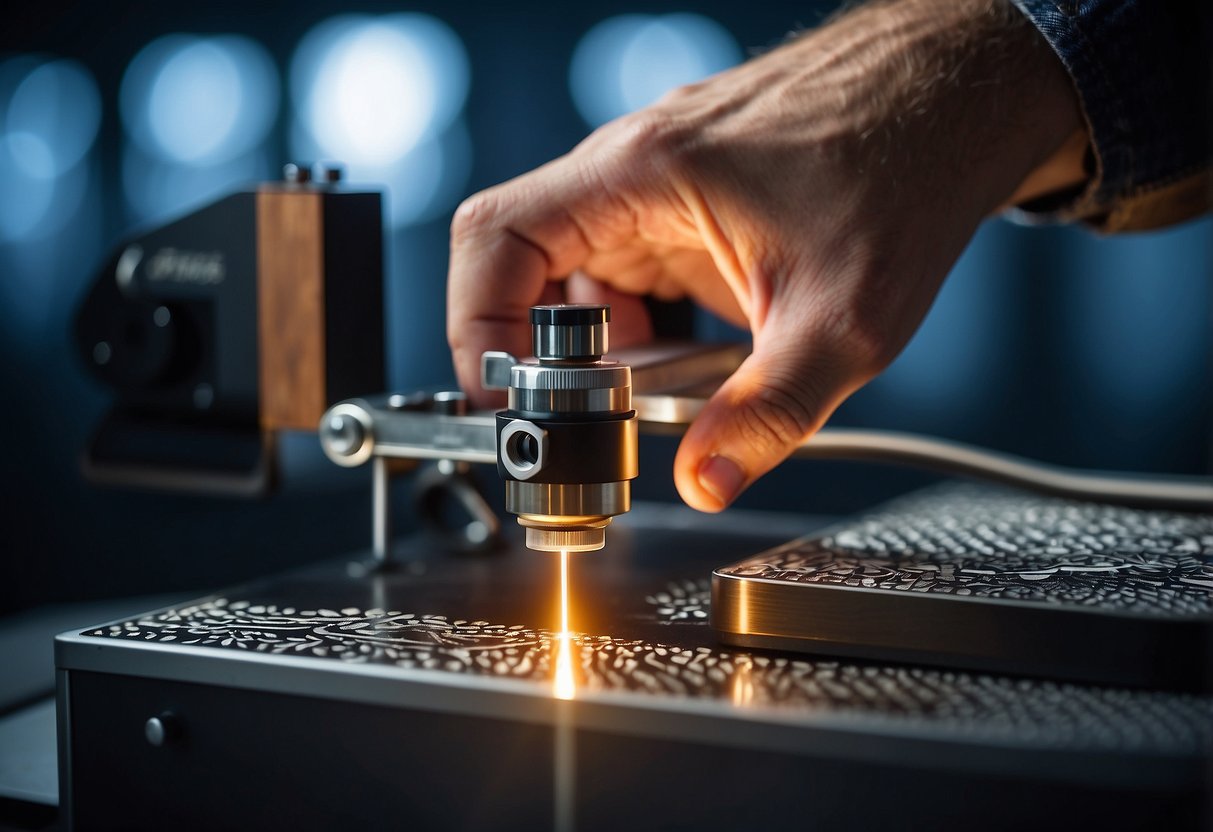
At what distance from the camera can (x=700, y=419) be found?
66 centimetres

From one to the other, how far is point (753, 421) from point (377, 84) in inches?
90.2

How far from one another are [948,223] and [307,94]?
2313 millimetres

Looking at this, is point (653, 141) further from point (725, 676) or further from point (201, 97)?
point (201, 97)

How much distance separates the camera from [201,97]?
9.51 ft

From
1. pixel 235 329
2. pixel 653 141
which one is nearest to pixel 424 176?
pixel 235 329

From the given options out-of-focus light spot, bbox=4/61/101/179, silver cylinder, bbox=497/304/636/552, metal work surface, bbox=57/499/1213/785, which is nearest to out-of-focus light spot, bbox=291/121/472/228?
out-of-focus light spot, bbox=4/61/101/179

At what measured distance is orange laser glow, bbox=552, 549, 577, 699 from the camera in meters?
0.51

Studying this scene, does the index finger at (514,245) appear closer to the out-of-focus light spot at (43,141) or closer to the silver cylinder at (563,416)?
the silver cylinder at (563,416)

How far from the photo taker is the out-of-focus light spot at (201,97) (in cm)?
287

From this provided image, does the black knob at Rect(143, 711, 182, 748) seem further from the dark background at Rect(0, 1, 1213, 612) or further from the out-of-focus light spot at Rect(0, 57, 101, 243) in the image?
the out-of-focus light spot at Rect(0, 57, 101, 243)

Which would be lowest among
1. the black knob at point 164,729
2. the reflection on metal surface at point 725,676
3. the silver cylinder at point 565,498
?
the black knob at point 164,729

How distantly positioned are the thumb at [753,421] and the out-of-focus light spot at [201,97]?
95.2 inches

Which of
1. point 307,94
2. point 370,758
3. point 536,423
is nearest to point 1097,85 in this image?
point 536,423

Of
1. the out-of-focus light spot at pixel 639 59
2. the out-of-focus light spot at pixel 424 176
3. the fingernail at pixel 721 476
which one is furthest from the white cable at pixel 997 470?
the out-of-focus light spot at pixel 424 176
